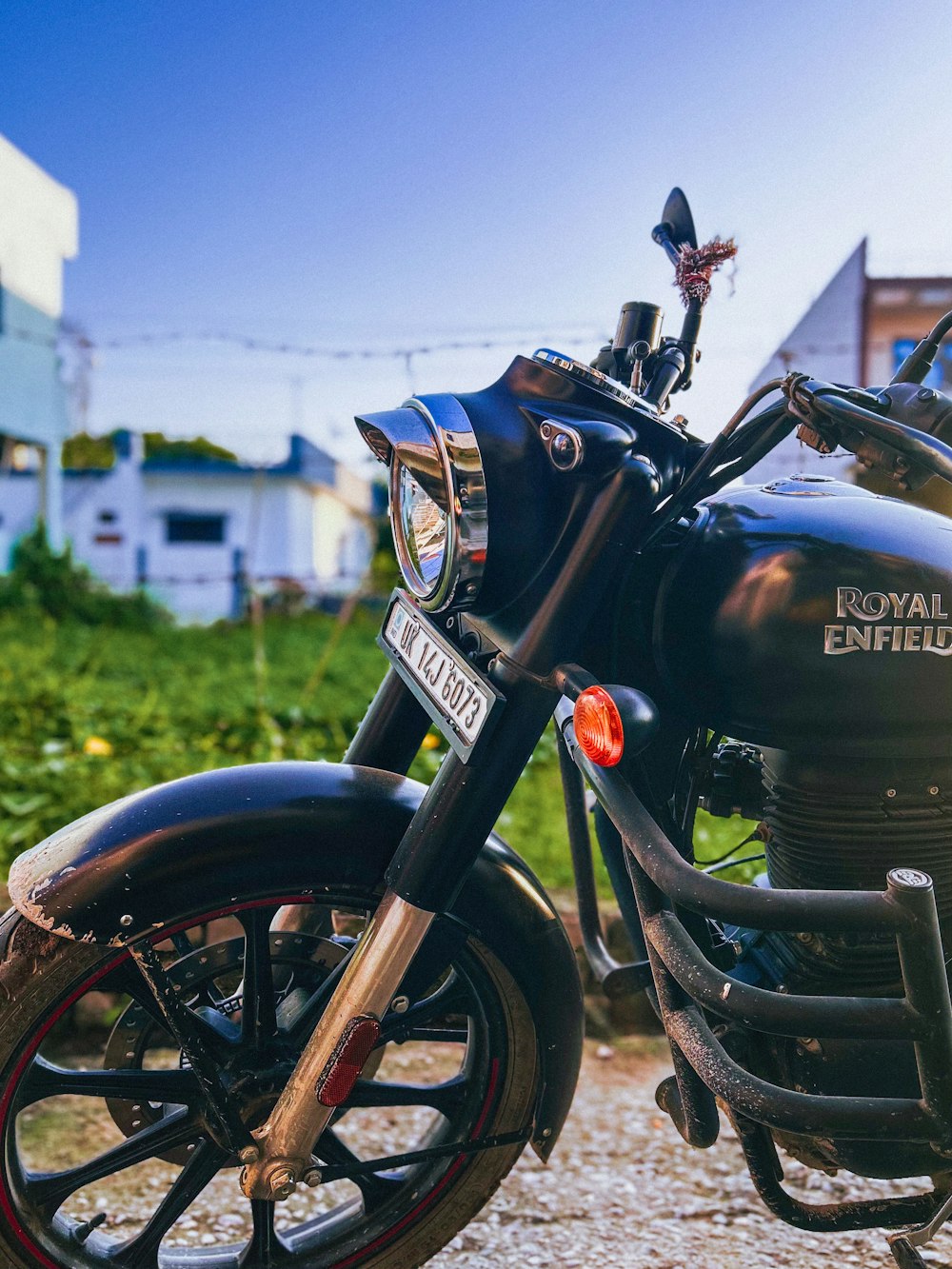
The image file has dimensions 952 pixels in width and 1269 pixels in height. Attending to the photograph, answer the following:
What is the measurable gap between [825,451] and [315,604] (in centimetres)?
1602

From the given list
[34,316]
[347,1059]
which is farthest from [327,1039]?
[34,316]

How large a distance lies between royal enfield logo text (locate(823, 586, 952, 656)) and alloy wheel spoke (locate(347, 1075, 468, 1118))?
86 centimetres

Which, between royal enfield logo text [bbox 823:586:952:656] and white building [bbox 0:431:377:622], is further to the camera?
white building [bbox 0:431:377:622]

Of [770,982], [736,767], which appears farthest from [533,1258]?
[736,767]

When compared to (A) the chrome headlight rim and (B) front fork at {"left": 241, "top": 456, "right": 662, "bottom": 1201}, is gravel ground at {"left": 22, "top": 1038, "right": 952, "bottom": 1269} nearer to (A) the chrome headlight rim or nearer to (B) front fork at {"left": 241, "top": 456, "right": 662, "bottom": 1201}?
(B) front fork at {"left": 241, "top": 456, "right": 662, "bottom": 1201}

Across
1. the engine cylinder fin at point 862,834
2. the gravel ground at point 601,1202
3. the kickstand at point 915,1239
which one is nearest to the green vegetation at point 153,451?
the gravel ground at point 601,1202

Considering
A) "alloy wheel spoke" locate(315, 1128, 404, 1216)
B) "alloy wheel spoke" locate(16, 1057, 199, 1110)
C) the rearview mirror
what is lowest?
"alloy wheel spoke" locate(315, 1128, 404, 1216)

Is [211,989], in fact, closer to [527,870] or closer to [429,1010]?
[429,1010]

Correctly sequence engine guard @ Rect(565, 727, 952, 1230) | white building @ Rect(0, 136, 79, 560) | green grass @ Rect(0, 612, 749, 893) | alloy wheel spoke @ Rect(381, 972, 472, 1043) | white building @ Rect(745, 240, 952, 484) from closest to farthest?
engine guard @ Rect(565, 727, 952, 1230)
alloy wheel spoke @ Rect(381, 972, 472, 1043)
white building @ Rect(745, 240, 952, 484)
green grass @ Rect(0, 612, 749, 893)
white building @ Rect(0, 136, 79, 560)

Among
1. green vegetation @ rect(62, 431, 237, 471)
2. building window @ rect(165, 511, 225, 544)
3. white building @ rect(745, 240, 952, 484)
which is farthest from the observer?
building window @ rect(165, 511, 225, 544)

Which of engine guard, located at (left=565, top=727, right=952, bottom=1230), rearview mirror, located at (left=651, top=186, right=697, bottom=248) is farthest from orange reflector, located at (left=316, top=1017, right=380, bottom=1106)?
rearview mirror, located at (left=651, top=186, right=697, bottom=248)

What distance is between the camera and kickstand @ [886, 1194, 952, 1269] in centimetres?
126

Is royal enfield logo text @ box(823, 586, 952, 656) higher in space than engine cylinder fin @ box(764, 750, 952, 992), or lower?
higher

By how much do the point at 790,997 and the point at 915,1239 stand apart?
17.2 inches
